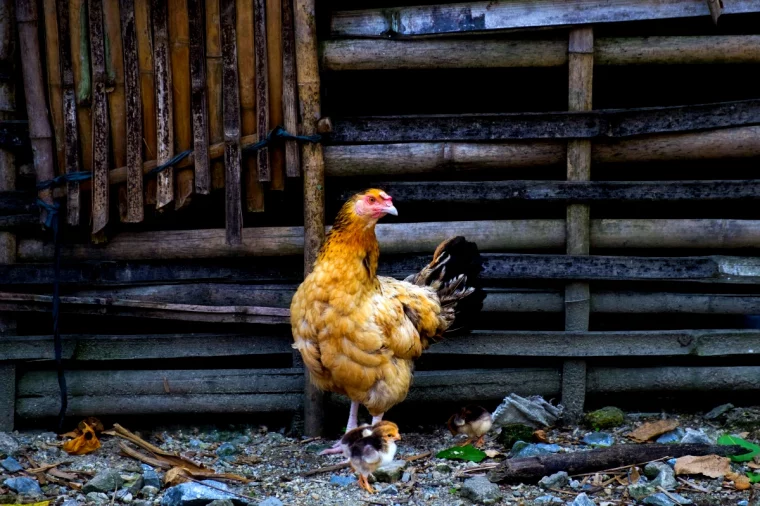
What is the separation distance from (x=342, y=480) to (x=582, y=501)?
4.74 ft

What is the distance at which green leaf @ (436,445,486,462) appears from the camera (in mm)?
5523

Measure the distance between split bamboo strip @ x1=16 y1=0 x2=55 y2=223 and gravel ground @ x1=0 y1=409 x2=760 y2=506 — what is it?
6.29ft

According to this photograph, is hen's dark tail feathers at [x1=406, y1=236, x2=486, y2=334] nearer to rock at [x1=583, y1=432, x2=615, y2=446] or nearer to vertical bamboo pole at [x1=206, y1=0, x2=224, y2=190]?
rock at [x1=583, y1=432, x2=615, y2=446]

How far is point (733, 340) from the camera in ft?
19.8

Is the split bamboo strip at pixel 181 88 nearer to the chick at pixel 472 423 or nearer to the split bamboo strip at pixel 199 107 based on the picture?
the split bamboo strip at pixel 199 107

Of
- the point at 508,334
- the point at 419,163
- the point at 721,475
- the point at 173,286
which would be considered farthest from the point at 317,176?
the point at 721,475

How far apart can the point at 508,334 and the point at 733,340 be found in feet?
5.13

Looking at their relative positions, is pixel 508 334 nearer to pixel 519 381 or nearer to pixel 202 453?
pixel 519 381

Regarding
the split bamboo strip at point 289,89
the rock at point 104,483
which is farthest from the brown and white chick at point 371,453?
the split bamboo strip at point 289,89

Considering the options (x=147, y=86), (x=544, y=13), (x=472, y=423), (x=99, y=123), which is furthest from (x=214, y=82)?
(x=472, y=423)

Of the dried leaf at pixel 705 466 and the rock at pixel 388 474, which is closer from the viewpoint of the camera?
the dried leaf at pixel 705 466

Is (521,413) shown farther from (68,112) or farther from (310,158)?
(68,112)

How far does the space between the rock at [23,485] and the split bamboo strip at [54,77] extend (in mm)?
2017

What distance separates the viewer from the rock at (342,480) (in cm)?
522
